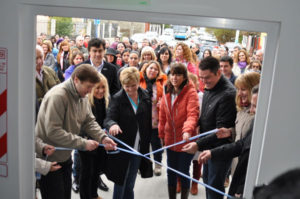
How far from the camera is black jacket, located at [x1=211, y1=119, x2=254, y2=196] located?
75.3 inches

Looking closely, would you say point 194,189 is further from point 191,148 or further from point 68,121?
point 68,121

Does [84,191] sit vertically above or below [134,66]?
below

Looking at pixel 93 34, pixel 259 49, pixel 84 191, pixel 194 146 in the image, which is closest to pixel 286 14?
pixel 259 49

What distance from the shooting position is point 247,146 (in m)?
1.91

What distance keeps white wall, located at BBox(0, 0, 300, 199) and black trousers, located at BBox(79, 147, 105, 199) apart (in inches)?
15.4

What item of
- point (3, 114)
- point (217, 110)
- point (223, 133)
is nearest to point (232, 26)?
point (217, 110)

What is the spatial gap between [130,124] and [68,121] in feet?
1.36

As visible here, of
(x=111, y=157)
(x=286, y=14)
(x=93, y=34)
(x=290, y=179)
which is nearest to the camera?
(x=290, y=179)

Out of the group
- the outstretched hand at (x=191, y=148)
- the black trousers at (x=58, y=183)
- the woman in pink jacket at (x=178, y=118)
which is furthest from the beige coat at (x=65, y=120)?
the outstretched hand at (x=191, y=148)

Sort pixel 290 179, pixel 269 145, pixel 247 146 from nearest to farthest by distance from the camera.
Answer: pixel 290 179 < pixel 269 145 < pixel 247 146

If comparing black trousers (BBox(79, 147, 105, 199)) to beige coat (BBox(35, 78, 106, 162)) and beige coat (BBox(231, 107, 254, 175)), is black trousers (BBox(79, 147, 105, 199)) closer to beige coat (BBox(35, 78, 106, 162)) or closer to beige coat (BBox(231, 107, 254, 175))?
beige coat (BBox(35, 78, 106, 162))

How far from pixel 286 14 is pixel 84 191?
169cm

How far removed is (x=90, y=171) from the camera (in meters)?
2.28

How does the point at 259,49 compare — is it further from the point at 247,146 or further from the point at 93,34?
the point at 93,34
